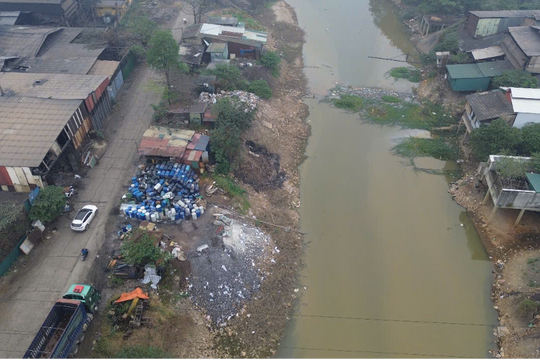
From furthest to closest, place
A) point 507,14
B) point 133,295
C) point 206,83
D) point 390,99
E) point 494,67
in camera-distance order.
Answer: point 507,14 < point 390,99 < point 494,67 < point 206,83 < point 133,295

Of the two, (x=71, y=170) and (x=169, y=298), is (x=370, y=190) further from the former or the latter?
(x=71, y=170)

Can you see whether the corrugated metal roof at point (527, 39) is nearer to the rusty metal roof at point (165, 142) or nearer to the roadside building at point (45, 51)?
the rusty metal roof at point (165, 142)

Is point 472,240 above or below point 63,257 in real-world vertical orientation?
below

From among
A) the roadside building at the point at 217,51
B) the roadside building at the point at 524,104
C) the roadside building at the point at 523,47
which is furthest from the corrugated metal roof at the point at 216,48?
the roadside building at the point at 523,47

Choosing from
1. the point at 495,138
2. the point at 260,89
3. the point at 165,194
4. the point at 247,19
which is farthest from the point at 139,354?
the point at 247,19

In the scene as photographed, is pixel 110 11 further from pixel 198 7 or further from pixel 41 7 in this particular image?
pixel 198 7

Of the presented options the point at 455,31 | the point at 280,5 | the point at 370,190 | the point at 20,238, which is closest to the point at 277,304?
the point at 370,190

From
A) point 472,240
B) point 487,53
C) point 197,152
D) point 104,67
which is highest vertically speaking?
point 104,67

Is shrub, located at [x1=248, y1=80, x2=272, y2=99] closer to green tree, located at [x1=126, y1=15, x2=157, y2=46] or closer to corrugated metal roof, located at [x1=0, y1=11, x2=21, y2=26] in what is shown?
green tree, located at [x1=126, y1=15, x2=157, y2=46]
